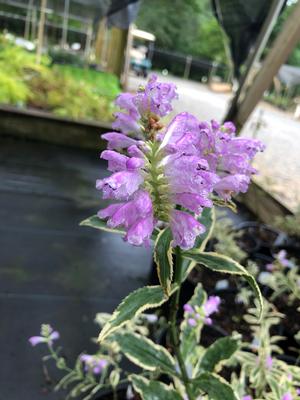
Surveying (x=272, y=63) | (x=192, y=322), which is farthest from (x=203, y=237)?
(x=272, y=63)

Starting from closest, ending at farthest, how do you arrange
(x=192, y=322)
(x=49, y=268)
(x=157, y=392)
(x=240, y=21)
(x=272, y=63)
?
(x=157, y=392)
(x=192, y=322)
(x=49, y=268)
(x=272, y=63)
(x=240, y=21)

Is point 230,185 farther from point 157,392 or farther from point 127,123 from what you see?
point 157,392

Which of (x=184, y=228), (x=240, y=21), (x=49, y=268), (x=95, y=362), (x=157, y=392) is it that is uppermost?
(x=240, y=21)

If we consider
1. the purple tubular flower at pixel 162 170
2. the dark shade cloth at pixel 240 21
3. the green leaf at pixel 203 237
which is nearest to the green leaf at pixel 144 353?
the green leaf at pixel 203 237

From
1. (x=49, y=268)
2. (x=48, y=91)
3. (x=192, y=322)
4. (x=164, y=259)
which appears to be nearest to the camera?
(x=164, y=259)

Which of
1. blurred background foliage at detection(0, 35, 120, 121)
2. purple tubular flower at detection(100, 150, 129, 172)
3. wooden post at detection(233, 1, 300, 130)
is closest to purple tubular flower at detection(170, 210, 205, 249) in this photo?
purple tubular flower at detection(100, 150, 129, 172)

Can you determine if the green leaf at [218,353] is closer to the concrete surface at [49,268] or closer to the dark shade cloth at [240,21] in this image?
the concrete surface at [49,268]

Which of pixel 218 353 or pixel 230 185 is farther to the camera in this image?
pixel 218 353
